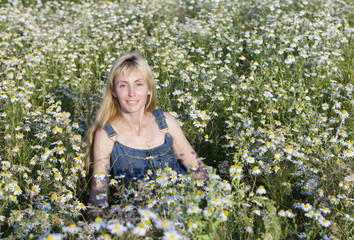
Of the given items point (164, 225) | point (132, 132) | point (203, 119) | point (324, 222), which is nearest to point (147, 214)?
point (164, 225)

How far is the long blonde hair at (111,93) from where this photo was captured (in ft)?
11.8

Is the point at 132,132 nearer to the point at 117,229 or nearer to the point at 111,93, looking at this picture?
the point at 111,93

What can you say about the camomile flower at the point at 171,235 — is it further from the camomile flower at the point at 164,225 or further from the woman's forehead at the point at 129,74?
the woman's forehead at the point at 129,74

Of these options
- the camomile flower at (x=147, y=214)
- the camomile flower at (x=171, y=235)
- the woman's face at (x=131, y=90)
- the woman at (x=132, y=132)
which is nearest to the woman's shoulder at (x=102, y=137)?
the woman at (x=132, y=132)

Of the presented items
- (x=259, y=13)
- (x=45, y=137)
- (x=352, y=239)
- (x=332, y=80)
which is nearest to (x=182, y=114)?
(x=45, y=137)

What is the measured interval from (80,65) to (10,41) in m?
1.40

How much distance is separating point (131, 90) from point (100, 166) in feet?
2.28

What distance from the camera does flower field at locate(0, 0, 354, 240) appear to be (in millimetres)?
2582

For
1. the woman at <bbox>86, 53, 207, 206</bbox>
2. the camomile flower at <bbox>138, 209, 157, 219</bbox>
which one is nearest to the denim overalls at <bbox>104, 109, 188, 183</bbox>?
the woman at <bbox>86, 53, 207, 206</bbox>

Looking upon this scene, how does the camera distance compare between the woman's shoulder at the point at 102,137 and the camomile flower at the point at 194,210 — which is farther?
the woman's shoulder at the point at 102,137

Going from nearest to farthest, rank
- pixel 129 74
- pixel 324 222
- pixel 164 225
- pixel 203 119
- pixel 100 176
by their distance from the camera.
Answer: pixel 164 225, pixel 324 222, pixel 100 176, pixel 129 74, pixel 203 119

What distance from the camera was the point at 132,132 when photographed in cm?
369

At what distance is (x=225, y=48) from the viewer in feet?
20.6

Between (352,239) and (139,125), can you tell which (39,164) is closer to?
(139,125)
